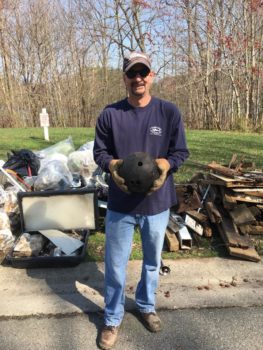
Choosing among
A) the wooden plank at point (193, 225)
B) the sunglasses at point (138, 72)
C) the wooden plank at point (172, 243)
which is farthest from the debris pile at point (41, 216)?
the sunglasses at point (138, 72)

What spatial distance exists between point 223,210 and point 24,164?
11.1ft

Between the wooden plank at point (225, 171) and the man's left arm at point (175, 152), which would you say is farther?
the wooden plank at point (225, 171)

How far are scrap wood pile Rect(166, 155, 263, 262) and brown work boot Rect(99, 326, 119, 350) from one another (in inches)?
70.3

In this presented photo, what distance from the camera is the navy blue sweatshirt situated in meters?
2.83

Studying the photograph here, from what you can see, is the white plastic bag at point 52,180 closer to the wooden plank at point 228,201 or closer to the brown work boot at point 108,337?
the wooden plank at point 228,201

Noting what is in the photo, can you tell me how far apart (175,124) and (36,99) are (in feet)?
91.5

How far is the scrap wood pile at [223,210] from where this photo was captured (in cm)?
495

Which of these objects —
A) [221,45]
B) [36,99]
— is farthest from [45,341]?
[36,99]

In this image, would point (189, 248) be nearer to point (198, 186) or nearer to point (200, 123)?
point (198, 186)

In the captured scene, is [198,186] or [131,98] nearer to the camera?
[131,98]

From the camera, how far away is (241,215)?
201 inches

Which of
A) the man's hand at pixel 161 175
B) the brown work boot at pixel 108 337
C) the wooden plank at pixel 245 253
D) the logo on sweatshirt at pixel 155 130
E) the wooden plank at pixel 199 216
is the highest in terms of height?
the logo on sweatshirt at pixel 155 130

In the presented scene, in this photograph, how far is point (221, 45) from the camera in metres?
22.0

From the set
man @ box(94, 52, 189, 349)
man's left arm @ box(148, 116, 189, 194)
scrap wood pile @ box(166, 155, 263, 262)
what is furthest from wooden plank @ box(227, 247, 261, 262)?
man's left arm @ box(148, 116, 189, 194)
